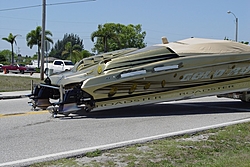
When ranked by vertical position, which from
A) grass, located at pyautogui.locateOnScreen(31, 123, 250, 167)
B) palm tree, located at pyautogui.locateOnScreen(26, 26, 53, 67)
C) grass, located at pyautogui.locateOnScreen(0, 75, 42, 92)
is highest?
palm tree, located at pyautogui.locateOnScreen(26, 26, 53, 67)

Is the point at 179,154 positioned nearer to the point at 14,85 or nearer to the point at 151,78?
the point at 151,78

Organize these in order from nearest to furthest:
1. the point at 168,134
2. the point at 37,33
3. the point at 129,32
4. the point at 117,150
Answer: the point at 117,150
the point at 168,134
the point at 37,33
the point at 129,32

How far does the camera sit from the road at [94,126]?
710 centimetres

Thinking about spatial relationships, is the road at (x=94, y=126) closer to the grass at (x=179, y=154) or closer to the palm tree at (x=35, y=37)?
the grass at (x=179, y=154)

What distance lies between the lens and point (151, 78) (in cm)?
1070

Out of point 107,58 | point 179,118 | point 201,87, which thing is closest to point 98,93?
point 107,58

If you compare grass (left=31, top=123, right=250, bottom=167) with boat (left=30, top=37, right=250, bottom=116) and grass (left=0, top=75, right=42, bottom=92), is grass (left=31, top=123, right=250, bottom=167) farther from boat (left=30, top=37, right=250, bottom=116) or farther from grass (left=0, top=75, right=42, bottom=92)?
grass (left=0, top=75, right=42, bottom=92)

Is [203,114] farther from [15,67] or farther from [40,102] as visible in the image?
[15,67]

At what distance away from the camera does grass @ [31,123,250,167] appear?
590cm

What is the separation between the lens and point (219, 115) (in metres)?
11.1

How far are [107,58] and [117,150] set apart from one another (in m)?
5.00

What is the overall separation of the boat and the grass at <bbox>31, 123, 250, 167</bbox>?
3039 mm

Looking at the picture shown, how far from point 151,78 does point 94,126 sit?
2.28m

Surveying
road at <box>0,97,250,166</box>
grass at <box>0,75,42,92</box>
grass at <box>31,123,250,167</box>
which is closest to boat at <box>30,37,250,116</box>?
road at <box>0,97,250,166</box>
